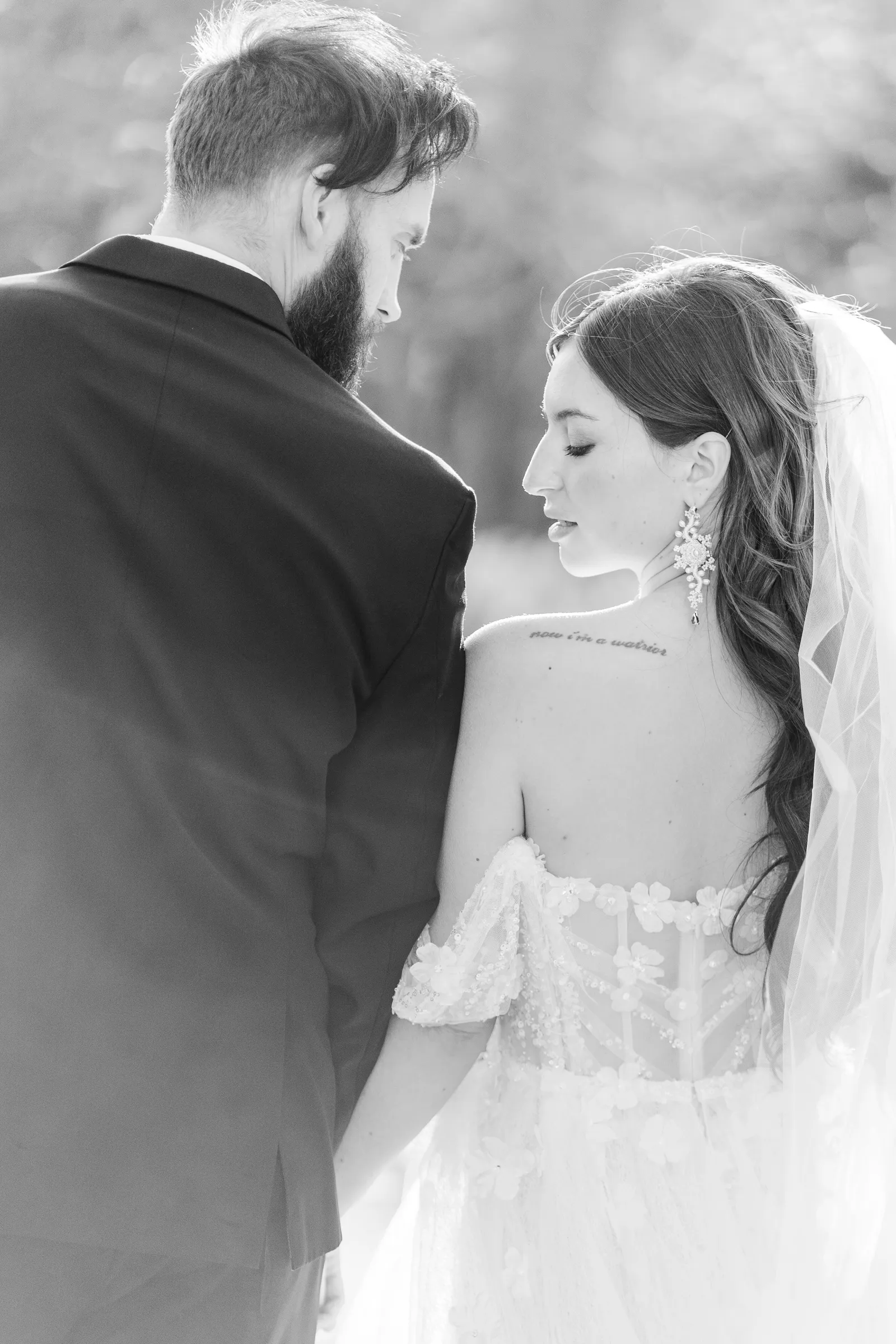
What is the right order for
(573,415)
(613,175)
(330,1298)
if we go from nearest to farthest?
1. (573,415)
2. (330,1298)
3. (613,175)

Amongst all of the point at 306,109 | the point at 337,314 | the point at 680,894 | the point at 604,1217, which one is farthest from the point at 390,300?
the point at 604,1217

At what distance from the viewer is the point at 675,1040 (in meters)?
1.53

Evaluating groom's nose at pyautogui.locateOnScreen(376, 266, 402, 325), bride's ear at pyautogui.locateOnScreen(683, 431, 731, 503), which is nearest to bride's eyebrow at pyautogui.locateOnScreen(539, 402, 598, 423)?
bride's ear at pyautogui.locateOnScreen(683, 431, 731, 503)

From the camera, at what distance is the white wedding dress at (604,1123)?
4.82 ft

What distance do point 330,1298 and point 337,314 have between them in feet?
4.75

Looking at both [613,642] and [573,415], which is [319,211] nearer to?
[573,415]

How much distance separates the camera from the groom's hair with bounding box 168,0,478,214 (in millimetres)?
1508

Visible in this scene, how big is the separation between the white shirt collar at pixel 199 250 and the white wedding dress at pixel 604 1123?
2.40 ft

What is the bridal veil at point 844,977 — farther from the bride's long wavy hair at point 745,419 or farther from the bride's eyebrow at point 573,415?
the bride's eyebrow at point 573,415

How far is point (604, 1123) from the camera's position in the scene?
4.98 ft

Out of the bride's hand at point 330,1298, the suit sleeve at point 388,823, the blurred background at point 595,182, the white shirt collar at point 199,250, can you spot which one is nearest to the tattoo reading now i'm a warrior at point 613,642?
the suit sleeve at point 388,823

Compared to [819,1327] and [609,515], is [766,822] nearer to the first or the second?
[609,515]

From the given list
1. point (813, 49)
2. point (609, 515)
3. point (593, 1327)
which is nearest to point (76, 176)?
point (813, 49)

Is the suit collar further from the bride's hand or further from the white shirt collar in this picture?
the bride's hand
